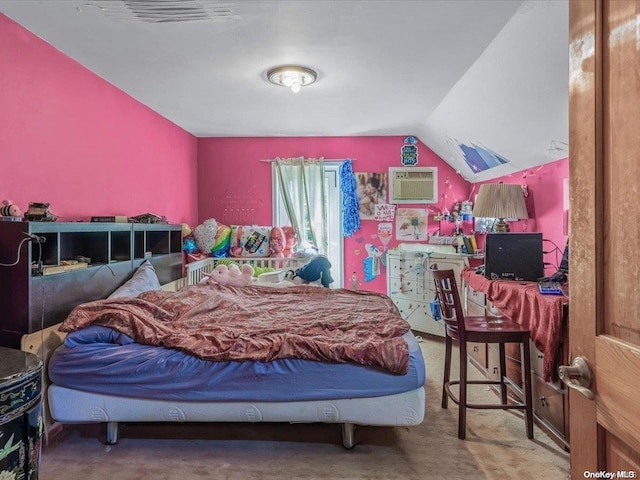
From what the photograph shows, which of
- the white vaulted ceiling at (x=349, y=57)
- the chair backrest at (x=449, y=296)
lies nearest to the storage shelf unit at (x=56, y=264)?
the white vaulted ceiling at (x=349, y=57)

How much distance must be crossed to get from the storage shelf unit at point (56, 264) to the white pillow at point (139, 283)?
6 centimetres

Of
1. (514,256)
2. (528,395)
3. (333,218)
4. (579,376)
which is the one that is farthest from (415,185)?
(579,376)

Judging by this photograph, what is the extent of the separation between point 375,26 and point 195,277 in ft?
9.61

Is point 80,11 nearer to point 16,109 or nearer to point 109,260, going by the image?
point 16,109

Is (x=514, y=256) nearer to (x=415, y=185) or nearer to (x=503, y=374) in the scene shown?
(x=503, y=374)

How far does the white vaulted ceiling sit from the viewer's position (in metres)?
2.06

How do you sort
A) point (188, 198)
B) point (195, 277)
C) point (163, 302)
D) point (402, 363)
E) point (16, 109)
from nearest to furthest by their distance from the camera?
point (402, 363) → point (16, 109) → point (163, 302) → point (195, 277) → point (188, 198)

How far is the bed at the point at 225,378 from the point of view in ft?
6.38

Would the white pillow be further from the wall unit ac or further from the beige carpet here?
the wall unit ac

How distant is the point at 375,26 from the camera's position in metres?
2.23

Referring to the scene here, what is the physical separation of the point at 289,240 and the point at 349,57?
243cm

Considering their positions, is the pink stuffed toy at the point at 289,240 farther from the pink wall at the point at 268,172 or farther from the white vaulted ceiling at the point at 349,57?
the white vaulted ceiling at the point at 349,57

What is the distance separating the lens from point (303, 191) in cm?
484

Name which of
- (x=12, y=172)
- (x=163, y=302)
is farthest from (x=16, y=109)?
(x=163, y=302)
